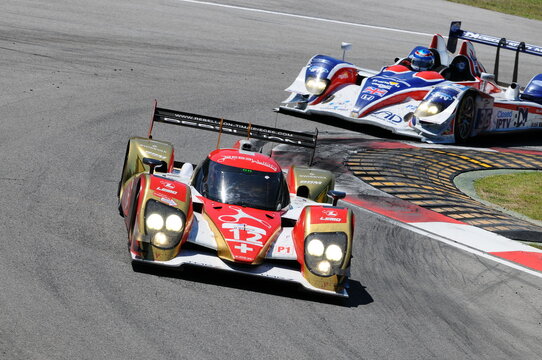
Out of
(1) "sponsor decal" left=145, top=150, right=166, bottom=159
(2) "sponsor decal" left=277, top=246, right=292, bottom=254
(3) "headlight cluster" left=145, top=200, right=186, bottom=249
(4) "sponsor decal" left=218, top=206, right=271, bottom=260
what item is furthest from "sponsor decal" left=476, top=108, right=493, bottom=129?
(3) "headlight cluster" left=145, top=200, right=186, bottom=249

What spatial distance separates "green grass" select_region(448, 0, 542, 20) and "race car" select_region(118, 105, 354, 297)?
31.3m

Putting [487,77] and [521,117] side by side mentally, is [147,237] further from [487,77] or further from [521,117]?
[521,117]

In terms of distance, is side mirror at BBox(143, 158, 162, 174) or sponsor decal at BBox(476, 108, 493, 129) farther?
sponsor decal at BBox(476, 108, 493, 129)

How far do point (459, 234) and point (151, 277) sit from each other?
509 centimetres

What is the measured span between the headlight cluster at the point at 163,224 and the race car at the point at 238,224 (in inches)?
0.4

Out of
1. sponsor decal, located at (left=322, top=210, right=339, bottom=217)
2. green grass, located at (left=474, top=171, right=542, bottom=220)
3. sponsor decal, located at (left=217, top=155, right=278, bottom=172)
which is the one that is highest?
sponsor decal, located at (left=217, top=155, right=278, bottom=172)

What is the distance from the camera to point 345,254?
30.6 feet

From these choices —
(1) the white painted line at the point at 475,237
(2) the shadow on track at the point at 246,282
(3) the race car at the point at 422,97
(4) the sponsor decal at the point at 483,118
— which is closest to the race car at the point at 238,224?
(2) the shadow on track at the point at 246,282

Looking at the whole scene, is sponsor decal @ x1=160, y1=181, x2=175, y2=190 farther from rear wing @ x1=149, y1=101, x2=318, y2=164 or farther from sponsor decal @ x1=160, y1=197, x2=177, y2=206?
rear wing @ x1=149, y1=101, x2=318, y2=164

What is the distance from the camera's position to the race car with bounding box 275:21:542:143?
17.7 metres

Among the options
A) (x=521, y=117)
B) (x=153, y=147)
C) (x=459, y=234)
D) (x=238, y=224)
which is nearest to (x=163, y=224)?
(x=238, y=224)

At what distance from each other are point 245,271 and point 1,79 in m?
10.2

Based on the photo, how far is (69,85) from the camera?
17891 millimetres

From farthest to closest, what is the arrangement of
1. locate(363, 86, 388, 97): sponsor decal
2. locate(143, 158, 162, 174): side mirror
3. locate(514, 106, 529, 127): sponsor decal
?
locate(514, 106, 529, 127): sponsor decal, locate(363, 86, 388, 97): sponsor decal, locate(143, 158, 162, 174): side mirror
